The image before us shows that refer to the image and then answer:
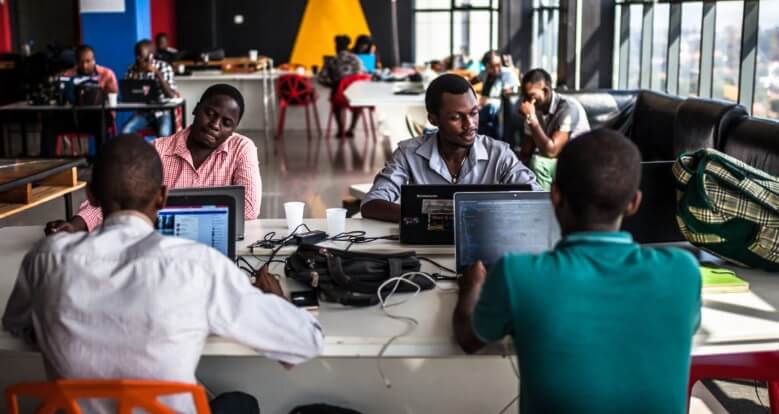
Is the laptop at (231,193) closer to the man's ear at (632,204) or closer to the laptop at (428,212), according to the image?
the laptop at (428,212)

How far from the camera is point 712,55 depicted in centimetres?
602

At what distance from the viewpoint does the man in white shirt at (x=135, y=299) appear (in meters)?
1.65

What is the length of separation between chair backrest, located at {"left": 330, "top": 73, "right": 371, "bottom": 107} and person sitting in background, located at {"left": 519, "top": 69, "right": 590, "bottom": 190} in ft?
17.2

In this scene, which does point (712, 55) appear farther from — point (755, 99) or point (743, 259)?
point (743, 259)

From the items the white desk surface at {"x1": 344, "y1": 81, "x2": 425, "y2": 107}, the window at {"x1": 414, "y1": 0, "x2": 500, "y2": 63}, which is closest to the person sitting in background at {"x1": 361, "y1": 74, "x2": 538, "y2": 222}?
the white desk surface at {"x1": 344, "y1": 81, "x2": 425, "y2": 107}

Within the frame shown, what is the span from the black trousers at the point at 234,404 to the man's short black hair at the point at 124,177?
0.51 metres

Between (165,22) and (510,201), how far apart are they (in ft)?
45.4

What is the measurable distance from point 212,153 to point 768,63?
3.40 meters

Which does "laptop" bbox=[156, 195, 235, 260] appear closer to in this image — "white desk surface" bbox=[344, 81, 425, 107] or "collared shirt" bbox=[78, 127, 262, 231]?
"collared shirt" bbox=[78, 127, 262, 231]

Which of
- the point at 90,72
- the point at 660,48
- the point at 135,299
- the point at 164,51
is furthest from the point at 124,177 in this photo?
the point at 164,51

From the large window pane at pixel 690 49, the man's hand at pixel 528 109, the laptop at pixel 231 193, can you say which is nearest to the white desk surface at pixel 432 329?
the laptop at pixel 231 193

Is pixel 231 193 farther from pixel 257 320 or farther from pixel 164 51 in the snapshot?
pixel 164 51

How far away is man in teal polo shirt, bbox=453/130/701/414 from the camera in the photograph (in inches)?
61.5

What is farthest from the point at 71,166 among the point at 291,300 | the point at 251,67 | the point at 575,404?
the point at 251,67
